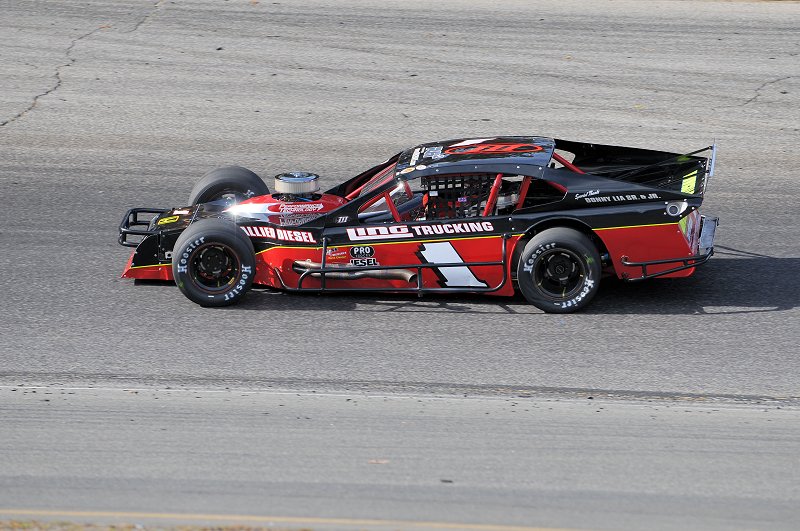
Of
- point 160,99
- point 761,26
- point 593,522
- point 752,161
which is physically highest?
point 761,26

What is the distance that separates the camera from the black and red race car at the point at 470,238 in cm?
934

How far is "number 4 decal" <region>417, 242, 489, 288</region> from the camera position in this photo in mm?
9398

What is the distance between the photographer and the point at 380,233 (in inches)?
373

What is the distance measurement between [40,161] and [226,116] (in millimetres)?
2853

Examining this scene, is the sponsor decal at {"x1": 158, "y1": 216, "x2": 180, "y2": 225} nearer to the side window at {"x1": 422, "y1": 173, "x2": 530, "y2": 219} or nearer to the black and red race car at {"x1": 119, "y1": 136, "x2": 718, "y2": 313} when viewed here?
the black and red race car at {"x1": 119, "y1": 136, "x2": 718, "y2": 313}

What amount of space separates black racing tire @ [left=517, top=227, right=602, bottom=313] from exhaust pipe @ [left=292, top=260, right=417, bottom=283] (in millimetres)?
937

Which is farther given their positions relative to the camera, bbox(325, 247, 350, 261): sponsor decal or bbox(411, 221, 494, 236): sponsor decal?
bbox(325, 247, 350, 261): sponsor decal

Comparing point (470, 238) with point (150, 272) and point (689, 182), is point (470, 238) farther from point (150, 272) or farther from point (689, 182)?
point (150, 272)

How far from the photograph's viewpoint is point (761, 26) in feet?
63.8

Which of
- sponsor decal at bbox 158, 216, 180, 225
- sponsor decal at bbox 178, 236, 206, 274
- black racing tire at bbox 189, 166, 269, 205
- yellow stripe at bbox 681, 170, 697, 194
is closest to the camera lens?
sponsor decal at bbox 178, 236, 206, 274

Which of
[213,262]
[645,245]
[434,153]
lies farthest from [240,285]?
[645,245]

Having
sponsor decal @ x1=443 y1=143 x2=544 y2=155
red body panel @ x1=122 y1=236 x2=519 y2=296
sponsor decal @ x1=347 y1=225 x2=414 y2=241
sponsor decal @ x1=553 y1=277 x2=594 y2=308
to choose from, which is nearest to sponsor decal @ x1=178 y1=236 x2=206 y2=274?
red body panel @ x1=122 y1=236 x2=519 y2=296

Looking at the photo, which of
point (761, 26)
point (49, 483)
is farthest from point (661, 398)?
point (761, 26)

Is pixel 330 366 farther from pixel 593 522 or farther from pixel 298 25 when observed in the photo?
pixel 298 25
